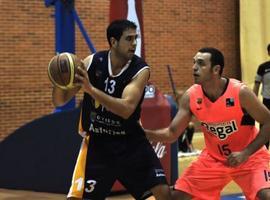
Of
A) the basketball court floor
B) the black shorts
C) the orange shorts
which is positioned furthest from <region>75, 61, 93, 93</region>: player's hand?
the basketball court floor

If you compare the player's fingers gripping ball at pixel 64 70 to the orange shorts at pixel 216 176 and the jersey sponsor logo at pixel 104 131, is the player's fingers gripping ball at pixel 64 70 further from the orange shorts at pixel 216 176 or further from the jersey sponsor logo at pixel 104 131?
the orange shorts at pixel 216 176

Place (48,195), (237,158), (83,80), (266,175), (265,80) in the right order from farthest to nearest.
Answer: (265,80)
(48,195)
(266,175)
(237,158)
(83,80)

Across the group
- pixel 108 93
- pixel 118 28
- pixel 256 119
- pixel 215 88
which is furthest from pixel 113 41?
pixel 256 119

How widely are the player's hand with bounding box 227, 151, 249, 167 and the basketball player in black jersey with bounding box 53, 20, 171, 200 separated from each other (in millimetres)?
534

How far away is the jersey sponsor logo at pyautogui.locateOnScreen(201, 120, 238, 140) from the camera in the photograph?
476 cm

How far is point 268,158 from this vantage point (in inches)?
193

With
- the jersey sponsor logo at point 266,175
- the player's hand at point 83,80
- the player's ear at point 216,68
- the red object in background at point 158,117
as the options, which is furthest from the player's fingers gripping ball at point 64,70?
the red object in background at point 158,117

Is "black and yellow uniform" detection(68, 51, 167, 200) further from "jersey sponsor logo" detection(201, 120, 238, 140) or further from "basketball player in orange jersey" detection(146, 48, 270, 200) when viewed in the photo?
"jersey sponsor logo" detection(201, 120, 238, 140)

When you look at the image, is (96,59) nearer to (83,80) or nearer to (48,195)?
(83,80)

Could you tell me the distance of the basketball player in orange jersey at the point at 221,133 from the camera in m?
4.65

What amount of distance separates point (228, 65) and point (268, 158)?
1195 cm

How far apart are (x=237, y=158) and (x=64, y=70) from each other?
146cm

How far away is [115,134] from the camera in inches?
182

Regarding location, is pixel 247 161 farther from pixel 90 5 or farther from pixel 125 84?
pixel 90 5
